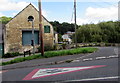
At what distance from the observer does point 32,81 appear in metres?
7.35

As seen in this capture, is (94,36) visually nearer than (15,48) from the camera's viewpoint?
No

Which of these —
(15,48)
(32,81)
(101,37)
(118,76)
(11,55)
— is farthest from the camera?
(101,37)

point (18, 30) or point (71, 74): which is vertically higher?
point (18, 30)

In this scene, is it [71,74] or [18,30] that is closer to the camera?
[71,74]

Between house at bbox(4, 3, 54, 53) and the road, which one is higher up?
house at bbox(4, 3, 54, 53)

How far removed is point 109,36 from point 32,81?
3727 cm

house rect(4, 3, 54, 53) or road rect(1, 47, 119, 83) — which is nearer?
road rect(1, 47, 119, 83)

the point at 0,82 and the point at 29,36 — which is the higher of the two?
the point at 29,36

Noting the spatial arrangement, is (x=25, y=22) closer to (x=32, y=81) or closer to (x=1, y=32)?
(x=1, y=32)

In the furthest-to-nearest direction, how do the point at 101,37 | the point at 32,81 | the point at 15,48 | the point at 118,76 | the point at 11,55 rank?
the point at 101,37 → the point at 15,48 → the point at 11,55 → the point at 32,81 → the point at 118,76

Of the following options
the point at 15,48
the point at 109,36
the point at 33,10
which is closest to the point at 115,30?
the point at 109,36

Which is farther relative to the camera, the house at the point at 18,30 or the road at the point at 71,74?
the house at the point at 18,30

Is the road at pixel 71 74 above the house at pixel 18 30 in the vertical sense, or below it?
below

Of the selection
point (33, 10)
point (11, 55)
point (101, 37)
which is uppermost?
point (33, 10)
